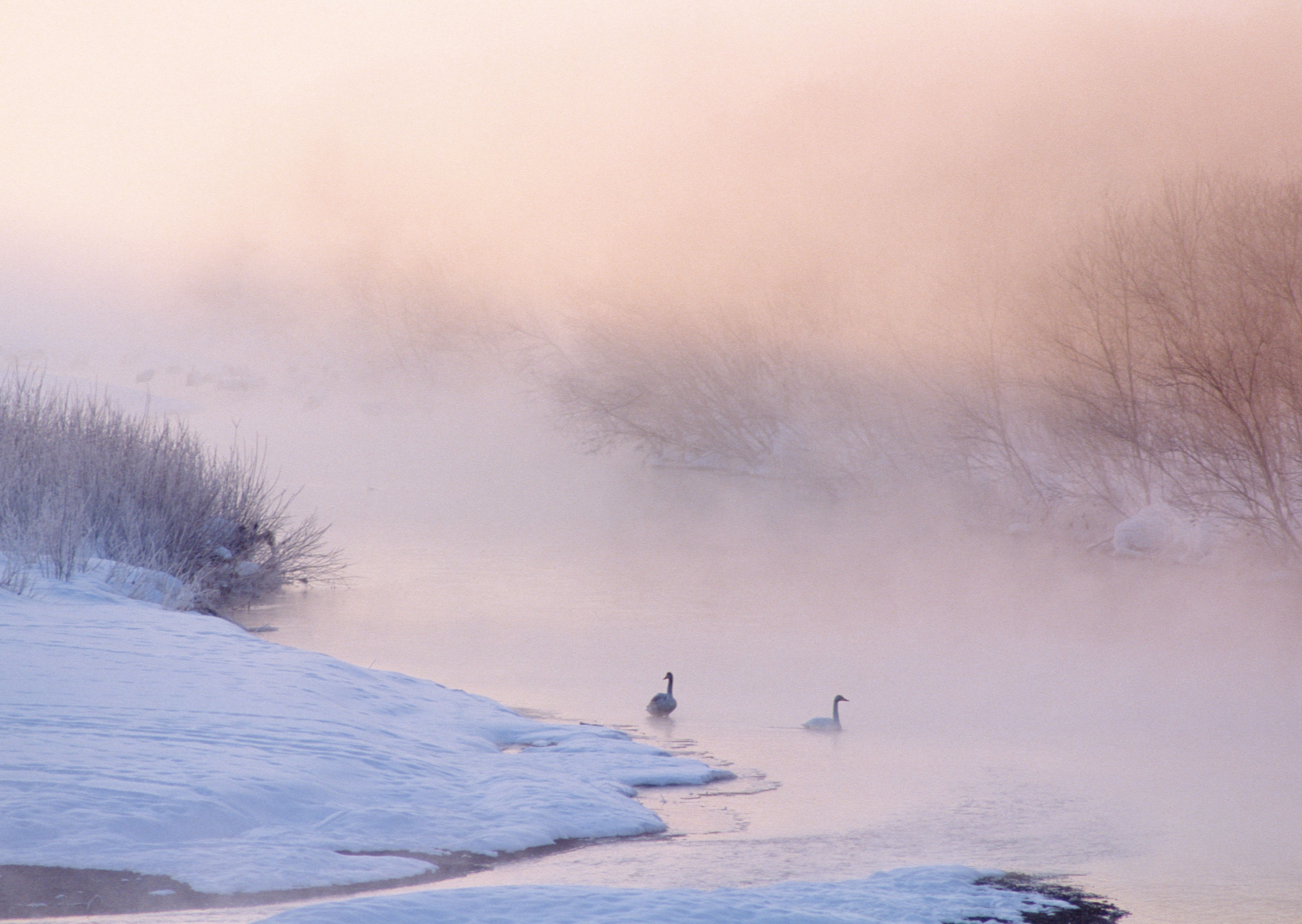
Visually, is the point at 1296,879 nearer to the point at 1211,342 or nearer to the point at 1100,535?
the point at 1211,342

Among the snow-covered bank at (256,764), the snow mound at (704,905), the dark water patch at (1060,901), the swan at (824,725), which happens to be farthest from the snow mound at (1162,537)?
the snow mound at (704,905)

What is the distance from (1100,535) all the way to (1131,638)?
6533mm

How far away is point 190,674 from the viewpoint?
6449 millimetres

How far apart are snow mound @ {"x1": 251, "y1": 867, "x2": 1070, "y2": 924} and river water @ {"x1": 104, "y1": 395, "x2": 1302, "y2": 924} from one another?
0.35 m

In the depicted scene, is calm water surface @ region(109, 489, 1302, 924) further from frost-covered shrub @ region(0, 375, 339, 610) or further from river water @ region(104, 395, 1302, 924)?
frost-covered shrub @ region(0, 375, 339, 610)

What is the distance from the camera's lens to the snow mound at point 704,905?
367 centimetres

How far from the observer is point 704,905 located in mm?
3975

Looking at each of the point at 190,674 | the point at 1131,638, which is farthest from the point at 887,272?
the point at 190,674

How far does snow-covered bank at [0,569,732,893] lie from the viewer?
4.39 m

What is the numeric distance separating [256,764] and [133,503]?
6.75 m

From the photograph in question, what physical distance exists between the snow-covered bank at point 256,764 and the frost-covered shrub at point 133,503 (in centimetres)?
233

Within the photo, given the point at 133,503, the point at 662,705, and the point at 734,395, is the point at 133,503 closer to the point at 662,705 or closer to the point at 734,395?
the point at 662,705

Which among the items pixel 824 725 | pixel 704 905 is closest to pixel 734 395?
pixel 824 725

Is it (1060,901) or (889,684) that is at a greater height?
(889,684)
